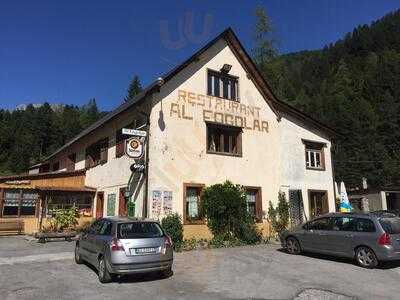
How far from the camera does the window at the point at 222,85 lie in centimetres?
2039

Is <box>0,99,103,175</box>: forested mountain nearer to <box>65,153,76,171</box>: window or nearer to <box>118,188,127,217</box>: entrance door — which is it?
<box>65,153,76,171</box>: window

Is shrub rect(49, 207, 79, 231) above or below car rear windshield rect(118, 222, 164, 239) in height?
above

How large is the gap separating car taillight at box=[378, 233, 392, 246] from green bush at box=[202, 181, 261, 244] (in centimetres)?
668

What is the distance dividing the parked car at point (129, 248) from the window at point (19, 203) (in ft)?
47.4

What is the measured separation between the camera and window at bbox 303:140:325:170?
24297 mm

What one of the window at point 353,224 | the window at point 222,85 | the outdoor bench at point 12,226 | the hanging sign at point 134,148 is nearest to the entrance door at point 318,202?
the window at point 222,85

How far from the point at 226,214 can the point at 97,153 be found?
9.70 metres

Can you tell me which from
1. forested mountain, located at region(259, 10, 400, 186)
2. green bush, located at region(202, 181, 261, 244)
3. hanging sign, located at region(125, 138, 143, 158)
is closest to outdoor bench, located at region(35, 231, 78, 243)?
hanging sign, located at region(125, 138, 143, 158)

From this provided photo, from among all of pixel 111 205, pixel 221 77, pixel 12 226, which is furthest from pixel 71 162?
pixel 221 77

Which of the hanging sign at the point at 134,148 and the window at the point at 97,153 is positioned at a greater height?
the window at the point at 97,153

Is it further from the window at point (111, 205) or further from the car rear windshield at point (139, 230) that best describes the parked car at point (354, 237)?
the window at point (111, 205)

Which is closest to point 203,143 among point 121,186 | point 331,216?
point 121,186

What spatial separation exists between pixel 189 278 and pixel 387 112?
219 feet

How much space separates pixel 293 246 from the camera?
15.4 meters
